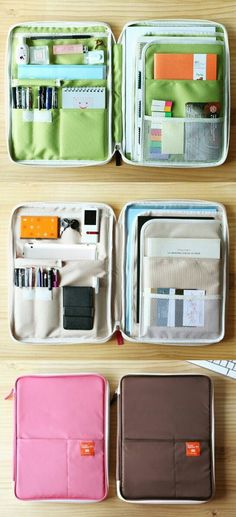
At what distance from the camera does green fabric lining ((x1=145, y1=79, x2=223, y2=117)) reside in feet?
5.21

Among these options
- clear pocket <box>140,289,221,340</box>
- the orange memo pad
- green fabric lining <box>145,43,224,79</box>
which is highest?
green fabric lining <box>145,43,224,79</box>

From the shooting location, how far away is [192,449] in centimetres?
158

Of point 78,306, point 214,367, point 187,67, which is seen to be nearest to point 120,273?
point 78,306

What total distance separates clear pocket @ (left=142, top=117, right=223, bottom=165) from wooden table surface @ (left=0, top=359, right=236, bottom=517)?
0.56m

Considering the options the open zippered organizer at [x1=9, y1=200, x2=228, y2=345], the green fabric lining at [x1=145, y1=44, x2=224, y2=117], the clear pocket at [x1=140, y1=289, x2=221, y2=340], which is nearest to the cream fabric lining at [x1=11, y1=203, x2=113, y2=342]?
the open zippered organizer at [x1=9, y1=200, x2=228, y2=345]

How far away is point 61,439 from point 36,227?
569mm

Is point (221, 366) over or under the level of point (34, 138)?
under

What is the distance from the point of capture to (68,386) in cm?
162

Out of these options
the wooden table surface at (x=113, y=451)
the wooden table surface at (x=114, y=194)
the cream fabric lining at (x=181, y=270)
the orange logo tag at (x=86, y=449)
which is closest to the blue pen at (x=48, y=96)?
the wooden table surface at (x=114, y=194)

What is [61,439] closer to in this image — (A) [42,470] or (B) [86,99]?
(A) [42,470]

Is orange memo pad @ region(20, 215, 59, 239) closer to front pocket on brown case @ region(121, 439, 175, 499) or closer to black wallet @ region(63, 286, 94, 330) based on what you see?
black wallet @ region(63, 286, 94, 330)

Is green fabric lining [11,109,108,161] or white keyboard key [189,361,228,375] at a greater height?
green fabric lining [11,109,108,161]

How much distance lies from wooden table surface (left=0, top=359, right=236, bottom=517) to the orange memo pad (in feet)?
1.15

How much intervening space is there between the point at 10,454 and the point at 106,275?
0.56 meters
